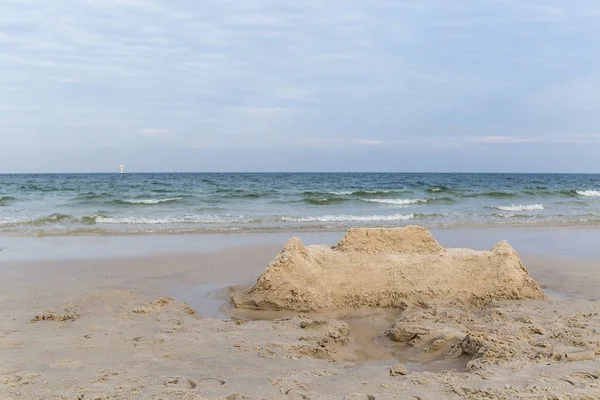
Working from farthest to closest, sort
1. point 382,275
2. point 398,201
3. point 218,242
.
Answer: point 398,201 → point 218,242 → point 382,275

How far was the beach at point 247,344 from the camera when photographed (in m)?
3.07

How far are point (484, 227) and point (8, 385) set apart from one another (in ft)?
39.8

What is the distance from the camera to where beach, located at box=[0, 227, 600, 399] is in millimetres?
3070

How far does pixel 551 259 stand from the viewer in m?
8.48

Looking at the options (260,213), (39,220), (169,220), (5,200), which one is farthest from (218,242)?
(5,200)

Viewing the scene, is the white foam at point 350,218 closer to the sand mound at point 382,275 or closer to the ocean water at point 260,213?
the ocean water at point 260,213

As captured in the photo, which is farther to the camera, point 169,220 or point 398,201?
point 398,201

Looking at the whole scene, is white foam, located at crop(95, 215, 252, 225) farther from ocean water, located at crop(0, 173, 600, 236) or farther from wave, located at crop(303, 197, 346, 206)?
wave, located at crop(303, 197, 346, 206)

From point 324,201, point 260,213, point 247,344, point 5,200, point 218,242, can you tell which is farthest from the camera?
point 324,201

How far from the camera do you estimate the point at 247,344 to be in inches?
157

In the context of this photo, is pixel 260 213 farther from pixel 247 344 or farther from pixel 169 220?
pixel 247 344

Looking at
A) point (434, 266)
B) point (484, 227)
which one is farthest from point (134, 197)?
point (434, 266)

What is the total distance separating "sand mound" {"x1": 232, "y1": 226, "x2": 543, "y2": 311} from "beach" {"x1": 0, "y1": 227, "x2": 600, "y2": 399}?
7.3 inches

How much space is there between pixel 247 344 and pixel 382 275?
206 centimetres
